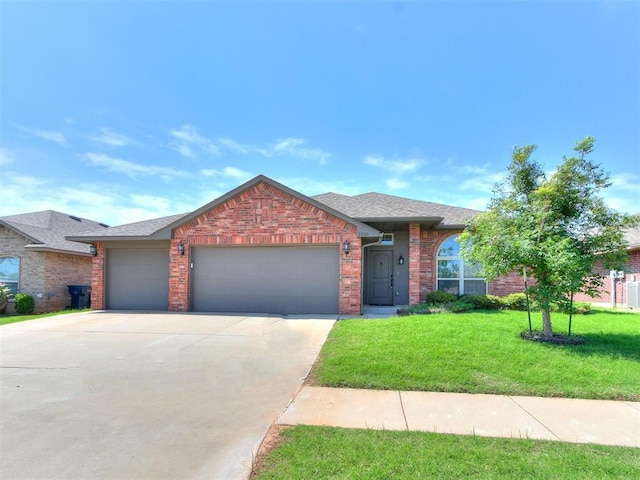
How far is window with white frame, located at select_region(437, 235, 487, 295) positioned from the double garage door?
14.4 ft

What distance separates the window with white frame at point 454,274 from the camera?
41.3 ft

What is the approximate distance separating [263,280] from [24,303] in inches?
439

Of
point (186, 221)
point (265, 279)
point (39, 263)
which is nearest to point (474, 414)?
point (265, 279)

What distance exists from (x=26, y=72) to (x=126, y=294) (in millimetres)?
7543

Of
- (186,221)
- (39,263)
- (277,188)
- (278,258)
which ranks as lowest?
(39,263)

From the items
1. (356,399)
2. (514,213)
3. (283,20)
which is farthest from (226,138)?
(356,399)

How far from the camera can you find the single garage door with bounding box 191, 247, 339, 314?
1112 centimetres

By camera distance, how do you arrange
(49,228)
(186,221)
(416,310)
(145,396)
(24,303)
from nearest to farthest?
(145,396) → (416,310) → (186,221) → (24,303) → (49,228)

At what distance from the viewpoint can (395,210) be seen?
1223 centimetres

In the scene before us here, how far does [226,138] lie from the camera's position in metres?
13.6

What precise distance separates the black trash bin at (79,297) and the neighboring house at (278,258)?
3.55m

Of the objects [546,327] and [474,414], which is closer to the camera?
[474,414]

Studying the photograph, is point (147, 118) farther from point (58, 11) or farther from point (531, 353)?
point (531, 353)

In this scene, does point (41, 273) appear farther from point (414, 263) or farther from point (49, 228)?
point (414, 263)
